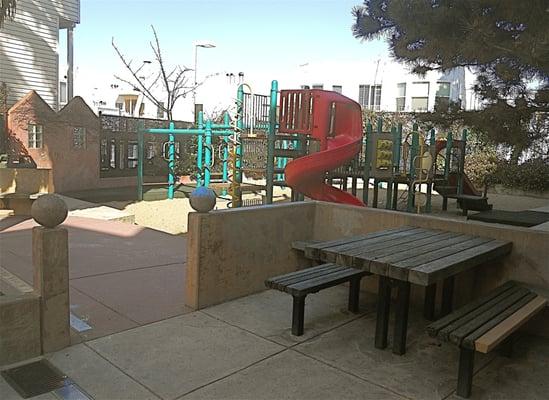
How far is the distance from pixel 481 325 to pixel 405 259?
0.58m

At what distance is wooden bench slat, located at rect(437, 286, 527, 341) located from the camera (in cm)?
276

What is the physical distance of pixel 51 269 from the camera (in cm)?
306

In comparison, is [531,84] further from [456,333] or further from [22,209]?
A: [22,209]

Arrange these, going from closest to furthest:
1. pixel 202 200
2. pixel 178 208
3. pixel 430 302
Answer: pixel 202 200
pixel 430 302
pixel 178 208

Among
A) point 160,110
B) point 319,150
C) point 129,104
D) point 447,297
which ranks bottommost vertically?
point 447,297

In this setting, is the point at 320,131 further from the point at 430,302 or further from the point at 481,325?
the point at 481,325

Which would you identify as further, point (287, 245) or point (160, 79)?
point (160, 79)

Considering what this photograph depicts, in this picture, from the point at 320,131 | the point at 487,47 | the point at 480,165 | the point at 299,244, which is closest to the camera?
the point at 299,244

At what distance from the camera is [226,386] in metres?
2.84

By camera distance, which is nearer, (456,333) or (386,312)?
(456,333)

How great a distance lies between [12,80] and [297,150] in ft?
36.6

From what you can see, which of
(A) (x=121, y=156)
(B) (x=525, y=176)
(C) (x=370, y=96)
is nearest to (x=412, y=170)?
(B) (x=525, y=176)

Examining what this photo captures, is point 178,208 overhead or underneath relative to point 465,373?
underneath

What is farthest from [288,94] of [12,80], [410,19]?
[12,80]
